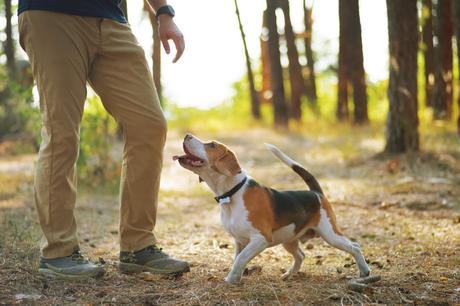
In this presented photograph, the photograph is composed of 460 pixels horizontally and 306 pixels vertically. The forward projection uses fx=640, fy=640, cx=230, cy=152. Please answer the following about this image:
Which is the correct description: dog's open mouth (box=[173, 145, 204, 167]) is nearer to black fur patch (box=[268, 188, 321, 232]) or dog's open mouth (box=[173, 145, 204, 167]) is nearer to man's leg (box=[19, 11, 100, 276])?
black fur patch (box=[268, 188, 321, 232])

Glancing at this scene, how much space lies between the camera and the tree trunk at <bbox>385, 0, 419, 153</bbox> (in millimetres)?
9625

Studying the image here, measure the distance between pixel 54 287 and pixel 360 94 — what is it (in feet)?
43.4

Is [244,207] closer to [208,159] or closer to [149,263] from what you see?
[208,159]

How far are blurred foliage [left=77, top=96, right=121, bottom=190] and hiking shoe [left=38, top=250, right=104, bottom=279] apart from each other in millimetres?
4536

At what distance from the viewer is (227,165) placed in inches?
168

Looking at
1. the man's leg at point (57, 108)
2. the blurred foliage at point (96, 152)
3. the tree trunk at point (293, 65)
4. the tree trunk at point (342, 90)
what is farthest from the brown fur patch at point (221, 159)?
the tree trunk at point (293, 65)

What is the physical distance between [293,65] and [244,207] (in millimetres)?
15079

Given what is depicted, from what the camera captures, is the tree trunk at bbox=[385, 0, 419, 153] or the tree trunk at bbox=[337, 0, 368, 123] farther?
the tree trunk at bbox=[337, 0, 368, 123]

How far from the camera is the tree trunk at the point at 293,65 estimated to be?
59.8 feet

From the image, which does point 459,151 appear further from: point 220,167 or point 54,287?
point 54,287

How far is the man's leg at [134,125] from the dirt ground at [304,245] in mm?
276

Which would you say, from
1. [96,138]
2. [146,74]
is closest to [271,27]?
[96,138]

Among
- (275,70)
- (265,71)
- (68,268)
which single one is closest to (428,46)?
(275,70)

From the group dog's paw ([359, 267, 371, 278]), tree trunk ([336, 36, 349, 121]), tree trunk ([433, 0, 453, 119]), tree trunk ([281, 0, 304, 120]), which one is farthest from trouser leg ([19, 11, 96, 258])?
tree trunk ([281, 0, 304, 120])
